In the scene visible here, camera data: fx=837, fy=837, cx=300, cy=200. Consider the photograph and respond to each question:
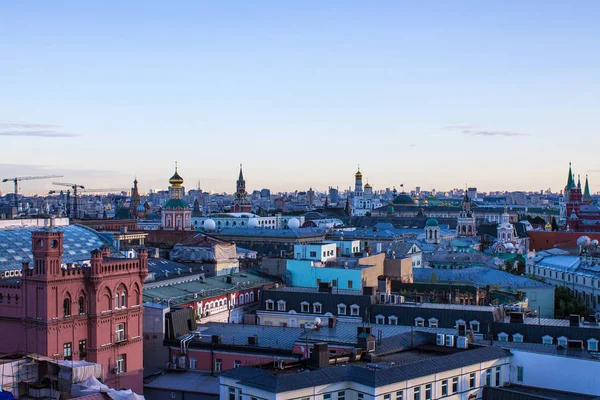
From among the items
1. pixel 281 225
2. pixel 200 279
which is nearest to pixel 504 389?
pixel 200 279

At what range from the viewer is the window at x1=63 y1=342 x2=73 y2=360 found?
38.8 metres

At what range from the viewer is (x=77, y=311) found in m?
39.6

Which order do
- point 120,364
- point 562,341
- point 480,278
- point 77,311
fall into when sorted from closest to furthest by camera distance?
point 77,311 < point 120,364 < point 562,341 < point 480,278

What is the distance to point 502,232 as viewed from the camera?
12925 cm

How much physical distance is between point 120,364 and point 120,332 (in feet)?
5.15

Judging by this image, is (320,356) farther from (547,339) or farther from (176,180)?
(176,180)

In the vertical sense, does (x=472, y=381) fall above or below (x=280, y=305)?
below

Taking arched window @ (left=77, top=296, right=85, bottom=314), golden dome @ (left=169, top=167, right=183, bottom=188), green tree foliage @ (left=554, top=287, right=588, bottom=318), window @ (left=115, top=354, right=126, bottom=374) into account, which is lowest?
green tree foliage @ (left=554, top=287, right=588, bottom=318)

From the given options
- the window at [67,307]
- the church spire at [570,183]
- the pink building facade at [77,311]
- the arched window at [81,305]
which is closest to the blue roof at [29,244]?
the pink building facade at [77,311]

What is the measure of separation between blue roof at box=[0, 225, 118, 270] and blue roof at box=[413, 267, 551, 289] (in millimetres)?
29909

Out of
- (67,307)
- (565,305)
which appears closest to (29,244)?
(67,307)

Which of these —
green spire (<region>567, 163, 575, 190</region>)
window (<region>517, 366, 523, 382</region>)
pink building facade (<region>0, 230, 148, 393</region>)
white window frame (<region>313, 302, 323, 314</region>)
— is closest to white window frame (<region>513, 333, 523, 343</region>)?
window (<region>517, 366, 523, 382</region>)

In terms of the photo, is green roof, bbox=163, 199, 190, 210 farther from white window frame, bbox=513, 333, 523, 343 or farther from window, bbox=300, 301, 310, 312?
white window frame, bbox=513, 333, 523, 343

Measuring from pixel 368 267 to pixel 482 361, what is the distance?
1130 inches
